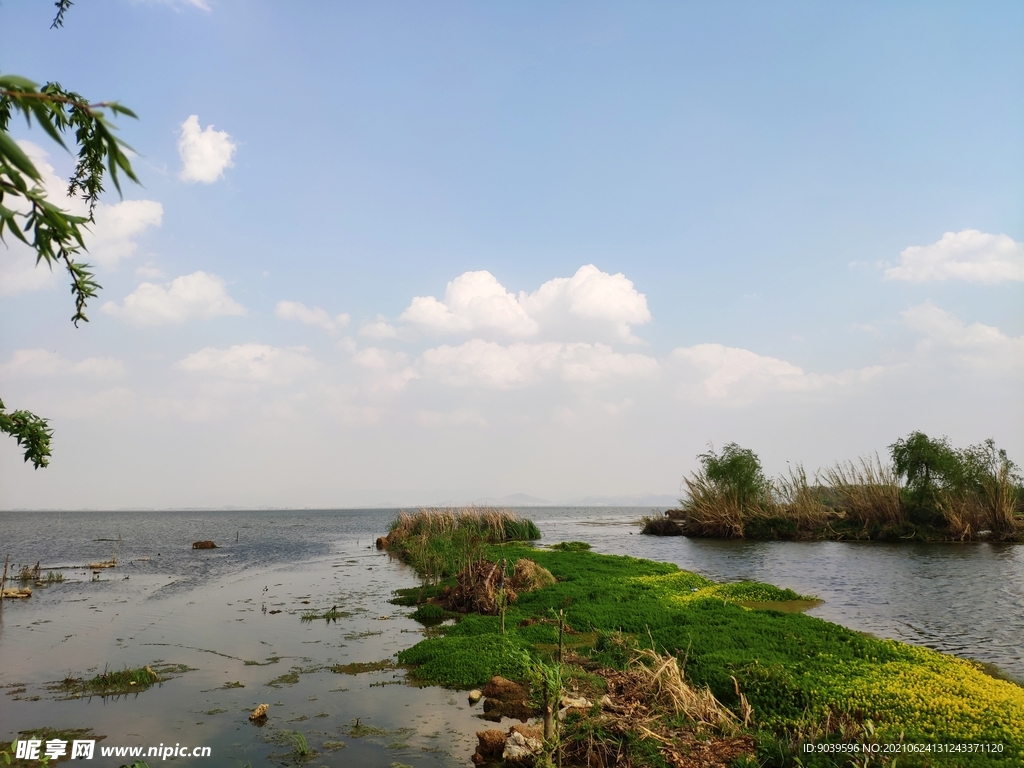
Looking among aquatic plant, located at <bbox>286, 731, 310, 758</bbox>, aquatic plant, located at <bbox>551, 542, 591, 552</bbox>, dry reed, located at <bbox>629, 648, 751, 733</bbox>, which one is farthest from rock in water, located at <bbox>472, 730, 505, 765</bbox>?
aquatic plant, located at <bbox>551, 542, 591, 552</bbox>

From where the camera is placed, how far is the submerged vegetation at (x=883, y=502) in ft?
134

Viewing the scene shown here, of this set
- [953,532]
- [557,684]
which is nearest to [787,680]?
[557,684]

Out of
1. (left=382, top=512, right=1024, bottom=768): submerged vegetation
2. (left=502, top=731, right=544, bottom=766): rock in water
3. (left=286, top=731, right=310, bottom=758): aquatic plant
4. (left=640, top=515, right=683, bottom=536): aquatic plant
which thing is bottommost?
(left=640, top=515, right=683, bottom=536): aquatic plant

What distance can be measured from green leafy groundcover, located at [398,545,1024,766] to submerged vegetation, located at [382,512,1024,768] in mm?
30

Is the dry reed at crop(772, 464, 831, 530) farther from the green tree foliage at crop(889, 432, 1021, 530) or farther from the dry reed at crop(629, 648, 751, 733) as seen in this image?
the dry reed at crop(629, 648, 751, 733)

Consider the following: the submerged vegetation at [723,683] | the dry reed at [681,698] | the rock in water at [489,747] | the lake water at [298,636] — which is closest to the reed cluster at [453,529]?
the lake water at [298,636]

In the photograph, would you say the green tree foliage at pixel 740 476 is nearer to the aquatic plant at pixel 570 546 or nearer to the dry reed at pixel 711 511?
the dry reed at pixel 711 511

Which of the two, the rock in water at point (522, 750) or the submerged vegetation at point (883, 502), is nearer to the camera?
the rock in water at point (522, 750)

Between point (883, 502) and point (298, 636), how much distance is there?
4336 cm

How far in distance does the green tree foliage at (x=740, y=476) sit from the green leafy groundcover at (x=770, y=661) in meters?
33.7

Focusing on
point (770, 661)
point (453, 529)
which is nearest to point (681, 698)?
point (770, 661)

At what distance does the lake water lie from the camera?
9250 mm

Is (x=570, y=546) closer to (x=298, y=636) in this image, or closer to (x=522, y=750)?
(x=298, y=636)

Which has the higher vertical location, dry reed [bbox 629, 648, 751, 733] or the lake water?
dry reed [bbox 629, 648, 751, 733]
